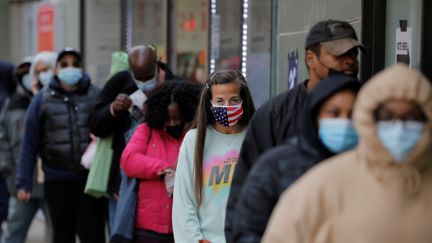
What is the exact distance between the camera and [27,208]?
31.8ft

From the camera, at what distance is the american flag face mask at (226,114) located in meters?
5.46

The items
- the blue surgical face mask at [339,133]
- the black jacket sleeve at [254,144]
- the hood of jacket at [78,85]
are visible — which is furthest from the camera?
the hood of jacket at [78,85]

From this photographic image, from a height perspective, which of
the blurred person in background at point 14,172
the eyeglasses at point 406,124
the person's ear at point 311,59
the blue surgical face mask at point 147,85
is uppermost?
the person's ear at point 311,59

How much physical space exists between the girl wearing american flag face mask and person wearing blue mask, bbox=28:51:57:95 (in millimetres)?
4529

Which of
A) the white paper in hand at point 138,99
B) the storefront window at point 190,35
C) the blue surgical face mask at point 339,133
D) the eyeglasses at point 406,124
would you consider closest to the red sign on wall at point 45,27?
the storefront window at point 190,35

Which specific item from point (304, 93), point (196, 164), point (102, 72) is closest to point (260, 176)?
point (304, 93)

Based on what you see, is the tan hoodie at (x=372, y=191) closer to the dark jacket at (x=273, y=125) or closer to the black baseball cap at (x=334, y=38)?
the dark jacket at (x=273, y=125)

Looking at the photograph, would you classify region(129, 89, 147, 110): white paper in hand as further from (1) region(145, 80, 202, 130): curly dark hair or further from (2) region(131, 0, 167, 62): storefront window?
(2) region(131, 0, 167, 62): storefront window

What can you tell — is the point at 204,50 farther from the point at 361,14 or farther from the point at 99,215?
the point at 361,14

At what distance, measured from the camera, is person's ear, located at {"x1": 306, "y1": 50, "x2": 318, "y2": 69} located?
472 centimetres

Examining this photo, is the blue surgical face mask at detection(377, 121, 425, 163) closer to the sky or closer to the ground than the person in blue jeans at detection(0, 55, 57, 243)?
closer to the sky

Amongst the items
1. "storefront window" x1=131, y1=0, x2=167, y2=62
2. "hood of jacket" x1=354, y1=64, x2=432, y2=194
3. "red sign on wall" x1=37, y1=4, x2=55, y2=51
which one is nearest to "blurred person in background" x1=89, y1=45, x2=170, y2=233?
"storefront window" x1=131, y1=0, x2=167, y2=62

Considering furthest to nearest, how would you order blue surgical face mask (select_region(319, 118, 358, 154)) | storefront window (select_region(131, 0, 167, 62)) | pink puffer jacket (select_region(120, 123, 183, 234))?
storefront window (select_region(131, 0, 167, 62)), pink puffer jacket (select_region(120, 123, 183, 234)), blue surgical face mask (select_region(319, 118, 358, 154))

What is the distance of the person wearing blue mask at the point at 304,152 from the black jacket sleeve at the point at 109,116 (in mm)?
3999
